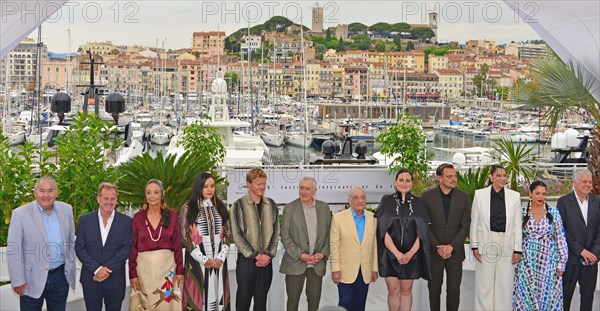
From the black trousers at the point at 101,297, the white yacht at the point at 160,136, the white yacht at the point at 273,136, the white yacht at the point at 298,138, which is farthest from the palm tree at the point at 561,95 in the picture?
the white yacht at the point at 160,136

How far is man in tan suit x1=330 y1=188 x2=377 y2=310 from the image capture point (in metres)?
3.95

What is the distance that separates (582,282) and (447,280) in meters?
0.78

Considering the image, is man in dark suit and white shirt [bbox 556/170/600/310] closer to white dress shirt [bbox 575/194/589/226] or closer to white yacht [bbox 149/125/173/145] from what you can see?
white dress shirt [bbox 575/194/589/226]

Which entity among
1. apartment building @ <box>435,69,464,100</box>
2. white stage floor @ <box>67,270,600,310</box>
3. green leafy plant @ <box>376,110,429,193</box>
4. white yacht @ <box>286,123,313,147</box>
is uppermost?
apartment building @ <box>435,69,464,100</box>

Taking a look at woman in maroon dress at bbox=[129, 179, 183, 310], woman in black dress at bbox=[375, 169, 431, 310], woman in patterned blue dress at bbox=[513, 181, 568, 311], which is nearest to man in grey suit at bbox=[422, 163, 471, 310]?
woman in black dress at bbox=[375, 169, 431, 310]

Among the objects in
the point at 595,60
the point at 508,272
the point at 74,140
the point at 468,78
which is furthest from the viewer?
the point at 468,78

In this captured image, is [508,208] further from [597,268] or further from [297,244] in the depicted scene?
[297,244]

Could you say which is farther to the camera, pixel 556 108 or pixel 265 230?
pixel 556 108

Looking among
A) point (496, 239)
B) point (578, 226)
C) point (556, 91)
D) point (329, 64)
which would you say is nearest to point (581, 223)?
point (578, 226)

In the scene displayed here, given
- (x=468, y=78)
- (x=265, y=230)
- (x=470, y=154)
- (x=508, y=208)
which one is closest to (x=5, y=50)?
(x=265, y=230)

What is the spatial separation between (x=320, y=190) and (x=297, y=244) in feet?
11.7

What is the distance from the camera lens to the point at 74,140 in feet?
15.9

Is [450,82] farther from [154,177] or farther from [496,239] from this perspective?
[496,239]

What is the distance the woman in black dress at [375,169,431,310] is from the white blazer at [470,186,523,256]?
0.34 metres
